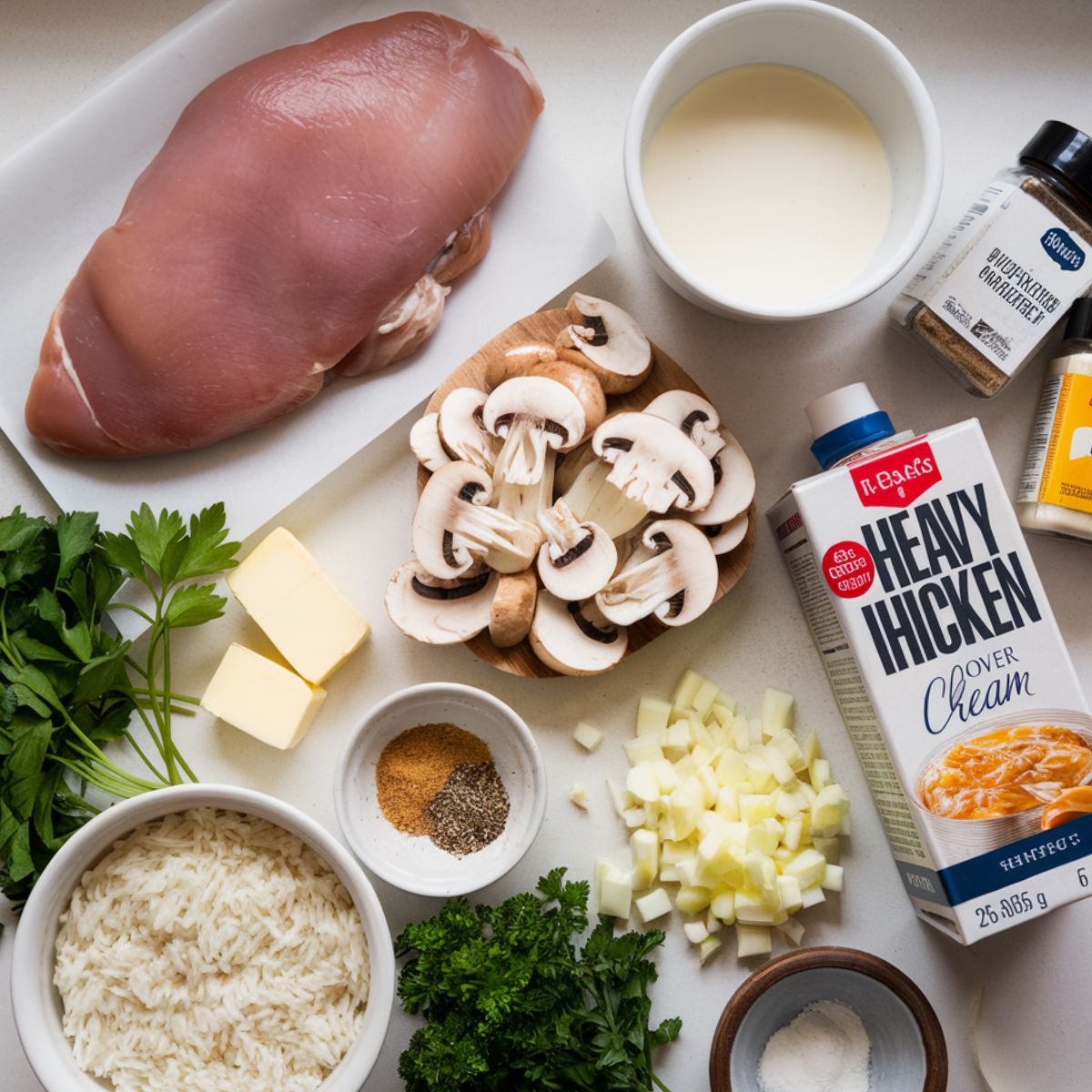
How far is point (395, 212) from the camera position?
139 centimetres

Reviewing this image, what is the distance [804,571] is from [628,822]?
1.44 ft

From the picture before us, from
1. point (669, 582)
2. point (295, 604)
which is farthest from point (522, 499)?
point (295, 604)

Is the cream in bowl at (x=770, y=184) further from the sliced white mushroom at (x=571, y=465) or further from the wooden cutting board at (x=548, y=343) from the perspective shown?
the sliced white mushroom at (x=571, y=465)

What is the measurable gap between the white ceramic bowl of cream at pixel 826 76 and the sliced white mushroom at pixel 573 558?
34 cm

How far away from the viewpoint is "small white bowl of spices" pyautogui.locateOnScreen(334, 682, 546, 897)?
1.34 m

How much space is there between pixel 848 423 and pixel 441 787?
744 mm

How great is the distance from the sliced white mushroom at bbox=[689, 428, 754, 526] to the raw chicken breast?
19.3 inches

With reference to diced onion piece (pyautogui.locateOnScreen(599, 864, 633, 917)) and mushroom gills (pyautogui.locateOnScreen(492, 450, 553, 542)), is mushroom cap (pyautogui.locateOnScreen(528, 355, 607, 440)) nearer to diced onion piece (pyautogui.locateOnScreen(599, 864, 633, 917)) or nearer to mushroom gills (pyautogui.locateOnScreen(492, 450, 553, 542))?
mushroom gills (pyautogui.locateOnScreen(492, 450, 553, 542))

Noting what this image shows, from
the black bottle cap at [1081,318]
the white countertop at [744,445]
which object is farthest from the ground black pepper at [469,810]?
the black bottle cap at [1081,318]

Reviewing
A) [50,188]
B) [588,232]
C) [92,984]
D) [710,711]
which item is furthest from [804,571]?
[50,188]

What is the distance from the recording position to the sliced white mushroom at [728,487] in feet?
4.53

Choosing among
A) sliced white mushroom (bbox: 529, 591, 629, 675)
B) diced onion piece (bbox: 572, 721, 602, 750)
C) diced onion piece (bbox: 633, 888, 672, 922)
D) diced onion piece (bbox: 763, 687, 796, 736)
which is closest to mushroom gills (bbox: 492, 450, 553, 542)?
sliced white mushroom (bbox: 529, 591, 629, 675)

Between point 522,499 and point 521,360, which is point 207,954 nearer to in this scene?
point 522,499

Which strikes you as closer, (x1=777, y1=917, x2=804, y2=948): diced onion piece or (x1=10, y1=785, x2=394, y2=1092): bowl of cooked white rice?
(x1=10, y1=785, x2=394, y2=1092): bowl of cooked white rice
